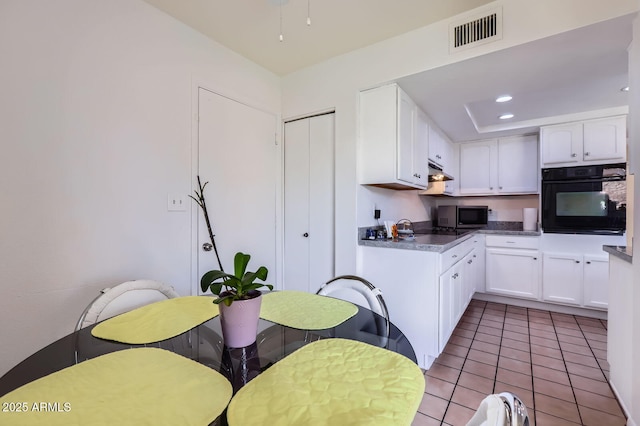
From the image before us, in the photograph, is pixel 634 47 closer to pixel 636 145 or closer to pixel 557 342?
pixel 636 145

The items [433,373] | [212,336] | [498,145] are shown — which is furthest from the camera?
[498,145]

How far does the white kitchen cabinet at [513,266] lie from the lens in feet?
10.8

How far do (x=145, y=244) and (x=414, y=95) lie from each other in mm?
2353

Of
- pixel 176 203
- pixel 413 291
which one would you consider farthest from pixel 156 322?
pixel 413 291

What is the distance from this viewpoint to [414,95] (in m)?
2.40

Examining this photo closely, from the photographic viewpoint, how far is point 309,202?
262 centimetres

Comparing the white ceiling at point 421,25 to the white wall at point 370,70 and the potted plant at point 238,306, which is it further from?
the potted plant at point 238,306

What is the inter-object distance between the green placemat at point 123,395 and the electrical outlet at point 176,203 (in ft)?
4.14

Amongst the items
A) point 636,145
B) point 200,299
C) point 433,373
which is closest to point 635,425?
point 433,373

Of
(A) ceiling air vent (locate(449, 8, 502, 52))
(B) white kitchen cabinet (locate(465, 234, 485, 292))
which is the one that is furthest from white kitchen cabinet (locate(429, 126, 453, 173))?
(A) ceiling air vent (locate(449, 8, 502, 52))

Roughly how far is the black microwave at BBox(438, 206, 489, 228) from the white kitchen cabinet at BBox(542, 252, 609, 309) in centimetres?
84

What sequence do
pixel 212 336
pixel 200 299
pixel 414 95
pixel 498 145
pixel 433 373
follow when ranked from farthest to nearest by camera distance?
pixel 498 145, pixel 414 95, pixel 433 373, pixel 200 299, pixel 212 336

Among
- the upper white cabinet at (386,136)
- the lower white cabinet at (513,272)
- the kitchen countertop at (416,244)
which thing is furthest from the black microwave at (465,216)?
the upper white cabinet at (386,136)

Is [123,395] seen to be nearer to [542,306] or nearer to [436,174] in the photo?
[436,174]
